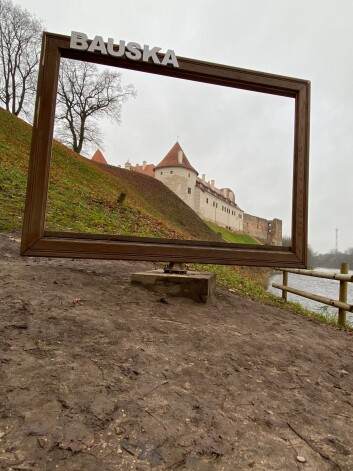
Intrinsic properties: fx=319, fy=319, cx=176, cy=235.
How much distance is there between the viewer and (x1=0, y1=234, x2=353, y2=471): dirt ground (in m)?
1.57

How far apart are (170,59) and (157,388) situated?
3633 millimetres

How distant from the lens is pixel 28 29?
101 ft

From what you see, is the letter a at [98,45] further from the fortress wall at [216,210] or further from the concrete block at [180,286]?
the concrete block at [180,286]

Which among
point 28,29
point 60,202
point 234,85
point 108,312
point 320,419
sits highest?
point 28,29

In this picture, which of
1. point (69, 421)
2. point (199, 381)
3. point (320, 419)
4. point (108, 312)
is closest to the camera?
point (69, 421)

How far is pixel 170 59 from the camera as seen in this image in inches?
153

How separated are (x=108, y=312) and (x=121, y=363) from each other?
953 mm

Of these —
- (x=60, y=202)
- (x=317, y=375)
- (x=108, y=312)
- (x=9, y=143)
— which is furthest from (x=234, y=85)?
(x=9, y=143)

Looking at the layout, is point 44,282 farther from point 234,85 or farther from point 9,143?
point 9,143

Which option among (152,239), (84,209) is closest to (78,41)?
(152,239)

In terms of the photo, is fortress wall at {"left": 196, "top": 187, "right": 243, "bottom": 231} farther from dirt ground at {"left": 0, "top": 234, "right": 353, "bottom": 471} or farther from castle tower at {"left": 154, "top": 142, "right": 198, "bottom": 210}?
dirt ground at {"left": 0, "top": 234, "right": 353, "bottom": 471}

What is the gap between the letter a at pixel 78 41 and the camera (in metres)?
3.67

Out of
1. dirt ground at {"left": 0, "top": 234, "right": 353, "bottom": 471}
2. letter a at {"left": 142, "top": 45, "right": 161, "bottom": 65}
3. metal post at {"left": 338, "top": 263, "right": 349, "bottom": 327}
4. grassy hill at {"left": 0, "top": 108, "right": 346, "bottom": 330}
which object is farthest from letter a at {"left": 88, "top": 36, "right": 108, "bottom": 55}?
metal post at {"left": 338, "top": 263, "right": 349, "bottom": 327}

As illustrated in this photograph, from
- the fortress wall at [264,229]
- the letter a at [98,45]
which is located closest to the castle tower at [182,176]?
the fortress wall at [264,229]
